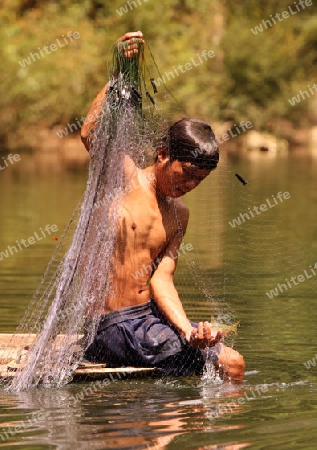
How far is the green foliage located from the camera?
1389 inches

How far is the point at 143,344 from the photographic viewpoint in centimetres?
631

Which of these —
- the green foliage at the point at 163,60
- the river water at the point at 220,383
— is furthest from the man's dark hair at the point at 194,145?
the green foliage at the point at 163,60

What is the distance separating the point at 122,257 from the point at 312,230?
26.6 feet

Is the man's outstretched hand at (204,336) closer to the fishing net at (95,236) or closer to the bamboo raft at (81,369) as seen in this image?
the bamboo raft at (81,369)

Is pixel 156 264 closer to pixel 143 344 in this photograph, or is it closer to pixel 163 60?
pixel 143 344

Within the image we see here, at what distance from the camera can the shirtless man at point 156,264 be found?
629 centimetres

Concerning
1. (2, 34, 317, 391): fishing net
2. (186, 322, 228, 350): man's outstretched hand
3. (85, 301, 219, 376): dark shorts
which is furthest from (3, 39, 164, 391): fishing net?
(186, 322, 228, 350): man's outstretched hand

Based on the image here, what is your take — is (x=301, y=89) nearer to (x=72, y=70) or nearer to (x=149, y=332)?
(x=72, y=70)

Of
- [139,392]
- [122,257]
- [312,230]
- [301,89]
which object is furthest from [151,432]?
[301,89]

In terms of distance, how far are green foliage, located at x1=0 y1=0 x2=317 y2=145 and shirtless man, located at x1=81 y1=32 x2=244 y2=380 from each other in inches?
1082

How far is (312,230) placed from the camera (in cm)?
1424

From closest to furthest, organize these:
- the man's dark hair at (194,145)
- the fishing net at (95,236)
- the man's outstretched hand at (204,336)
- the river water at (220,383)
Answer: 1. the river water at (220,383)
2. the man's outstretched hand at (204,336)
3. the man's dark hair at (194,145)
4. the fishing net at (95,236)

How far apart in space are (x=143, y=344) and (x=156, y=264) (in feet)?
1.65

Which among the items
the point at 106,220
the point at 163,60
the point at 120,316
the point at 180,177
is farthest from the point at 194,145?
the point at 163,60
